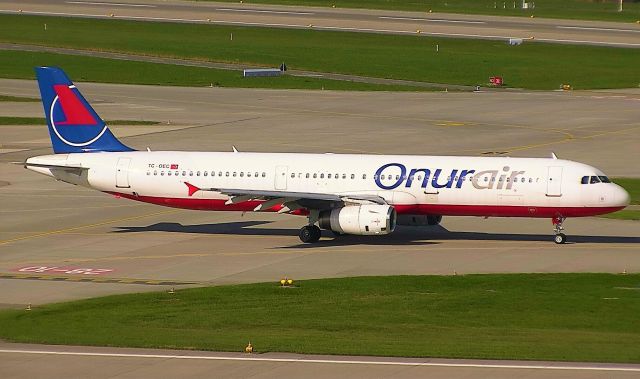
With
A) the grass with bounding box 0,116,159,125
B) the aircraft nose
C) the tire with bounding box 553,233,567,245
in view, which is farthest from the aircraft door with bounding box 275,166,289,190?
the grass with bounding box 0,116,159,125

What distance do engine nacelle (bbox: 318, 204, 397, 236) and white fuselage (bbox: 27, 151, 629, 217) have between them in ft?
6.20

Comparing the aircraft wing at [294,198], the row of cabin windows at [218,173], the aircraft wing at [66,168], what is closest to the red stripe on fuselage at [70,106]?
the aircraft wing at [66,168]

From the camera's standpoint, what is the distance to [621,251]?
203 feet

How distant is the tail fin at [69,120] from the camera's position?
69.4m

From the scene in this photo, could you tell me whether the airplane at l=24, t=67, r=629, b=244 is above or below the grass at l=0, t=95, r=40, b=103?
below

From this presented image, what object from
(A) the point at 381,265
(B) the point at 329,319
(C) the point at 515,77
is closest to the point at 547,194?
(A) the point at 381,265

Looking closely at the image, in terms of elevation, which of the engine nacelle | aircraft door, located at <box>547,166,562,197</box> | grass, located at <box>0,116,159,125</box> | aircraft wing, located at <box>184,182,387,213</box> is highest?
grass, located at <box>0,116,159,125</box>

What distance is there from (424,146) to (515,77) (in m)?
44.1

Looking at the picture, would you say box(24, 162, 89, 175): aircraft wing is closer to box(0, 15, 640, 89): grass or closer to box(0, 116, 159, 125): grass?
box(0, 116, 159, 125): grass

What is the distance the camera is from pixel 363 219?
62.7 meters

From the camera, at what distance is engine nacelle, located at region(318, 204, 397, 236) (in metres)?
62.3

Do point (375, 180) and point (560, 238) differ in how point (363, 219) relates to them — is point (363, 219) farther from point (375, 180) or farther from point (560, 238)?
point (560, 238)

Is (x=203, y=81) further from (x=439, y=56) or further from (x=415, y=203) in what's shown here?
(x=415, y=203)

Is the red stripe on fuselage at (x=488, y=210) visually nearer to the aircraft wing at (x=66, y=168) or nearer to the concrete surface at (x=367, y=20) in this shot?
the aircraft wing at (x=66, y=168)
